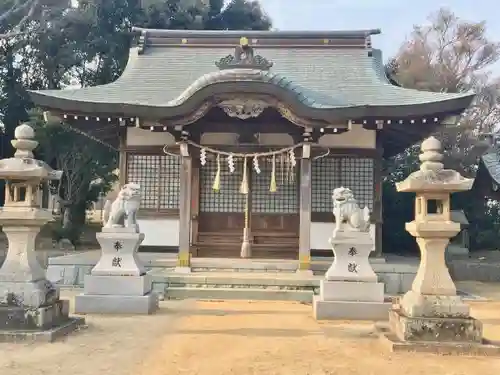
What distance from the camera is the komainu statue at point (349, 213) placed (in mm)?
8180

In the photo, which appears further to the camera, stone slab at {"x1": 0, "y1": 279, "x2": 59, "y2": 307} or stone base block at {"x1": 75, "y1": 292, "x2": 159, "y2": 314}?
stone base block at {"x1": 75, "y1": 292, "x2": 159, "y2": 314}

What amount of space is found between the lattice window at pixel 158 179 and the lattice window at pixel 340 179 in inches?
129

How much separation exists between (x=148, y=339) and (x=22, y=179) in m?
2.56

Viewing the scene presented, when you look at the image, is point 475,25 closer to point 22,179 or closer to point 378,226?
point 378,226

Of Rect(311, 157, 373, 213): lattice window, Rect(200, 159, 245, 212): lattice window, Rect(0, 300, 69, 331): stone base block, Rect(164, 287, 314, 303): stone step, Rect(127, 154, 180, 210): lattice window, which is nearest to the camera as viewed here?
Rect(0, 300, 69, 331): stone base block

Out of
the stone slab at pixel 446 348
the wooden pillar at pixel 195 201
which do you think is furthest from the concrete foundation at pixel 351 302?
the wooden pillar at pixel 195 201

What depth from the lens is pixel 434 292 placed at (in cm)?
613

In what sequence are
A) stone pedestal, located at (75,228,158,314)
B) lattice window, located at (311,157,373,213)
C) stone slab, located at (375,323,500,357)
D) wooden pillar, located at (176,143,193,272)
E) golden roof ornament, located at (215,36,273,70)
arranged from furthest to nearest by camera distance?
lattice window, located at (311,157,373,213), wooden pillar, located at (176,143,193,272), golden roof ornament, located at (215,36,273,70), stone pedestal, located at (75,228,158,314), stone slab, located at (375,323,500,357)

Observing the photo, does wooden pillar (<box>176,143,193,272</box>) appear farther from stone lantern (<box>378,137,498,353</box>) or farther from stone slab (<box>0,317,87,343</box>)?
stone lantern (<box>378,137,498,353</box>)

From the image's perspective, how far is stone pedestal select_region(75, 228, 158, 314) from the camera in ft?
26.3

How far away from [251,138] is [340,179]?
2.29 meters

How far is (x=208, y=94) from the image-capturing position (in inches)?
404

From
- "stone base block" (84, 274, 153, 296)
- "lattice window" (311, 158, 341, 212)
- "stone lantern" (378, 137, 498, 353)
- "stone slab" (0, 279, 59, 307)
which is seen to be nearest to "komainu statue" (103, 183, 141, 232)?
"stone base block" (84, 274, 153, 296)

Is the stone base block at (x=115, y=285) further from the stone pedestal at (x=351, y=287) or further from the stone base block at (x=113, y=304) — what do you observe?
the stone pedestal at (x=351, y=287)
